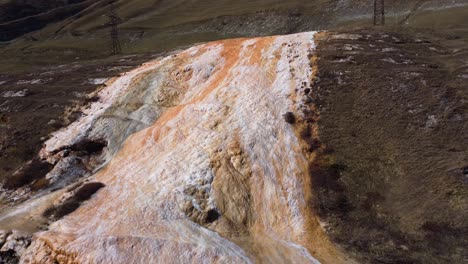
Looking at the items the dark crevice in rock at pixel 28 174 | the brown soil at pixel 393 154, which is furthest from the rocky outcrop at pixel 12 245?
the brown soil at pixel 393 154

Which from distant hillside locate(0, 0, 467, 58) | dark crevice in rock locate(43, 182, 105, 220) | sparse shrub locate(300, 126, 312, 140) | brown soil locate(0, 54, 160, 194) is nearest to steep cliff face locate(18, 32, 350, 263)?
dark crevice in rock locate(43, 182, 105, 220)

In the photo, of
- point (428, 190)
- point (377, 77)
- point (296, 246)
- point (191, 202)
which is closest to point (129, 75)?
point (191, 202)

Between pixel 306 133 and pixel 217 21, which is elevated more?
pixel 217 21

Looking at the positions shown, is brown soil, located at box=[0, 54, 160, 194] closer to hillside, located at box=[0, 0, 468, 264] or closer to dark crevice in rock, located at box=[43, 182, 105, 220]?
hillside, located at box=[0, 0, 468, 264]

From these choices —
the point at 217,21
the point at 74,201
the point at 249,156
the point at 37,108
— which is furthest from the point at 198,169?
the point at 217,21

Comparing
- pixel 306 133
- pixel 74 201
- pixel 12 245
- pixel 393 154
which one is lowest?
pixel 12 245

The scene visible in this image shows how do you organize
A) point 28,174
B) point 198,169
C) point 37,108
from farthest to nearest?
point 37,108 < point 28,174 < point 198,169

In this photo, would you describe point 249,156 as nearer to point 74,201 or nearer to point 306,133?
point 306,133
